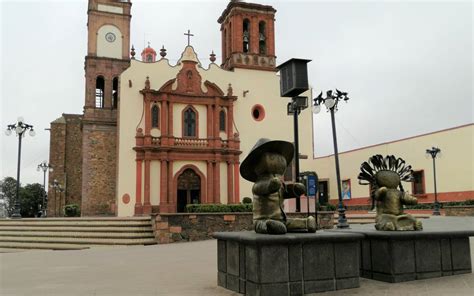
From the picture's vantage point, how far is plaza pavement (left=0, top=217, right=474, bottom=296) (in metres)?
6.12

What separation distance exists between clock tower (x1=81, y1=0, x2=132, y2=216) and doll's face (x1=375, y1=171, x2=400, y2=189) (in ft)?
72.7

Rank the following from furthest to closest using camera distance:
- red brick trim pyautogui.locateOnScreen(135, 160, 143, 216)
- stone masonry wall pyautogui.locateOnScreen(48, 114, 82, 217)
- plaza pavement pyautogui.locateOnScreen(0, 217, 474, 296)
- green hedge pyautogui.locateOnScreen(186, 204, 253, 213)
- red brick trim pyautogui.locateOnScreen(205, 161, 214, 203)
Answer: stone masonry wall pyautogui.locateOnScreen(48, 114, 82, 217)
red brick trim pyautogui.locateOnScreen(205, 161, 214, 203)
red brick trim pyautogui.locateOnScreen(135, 160, 143, 216)
green hedge pyautogui.locateOnScreen(186, 204, 253, 213)
plaza pavement pyautogui.locateOnScreen(0, 217, 474, 296)

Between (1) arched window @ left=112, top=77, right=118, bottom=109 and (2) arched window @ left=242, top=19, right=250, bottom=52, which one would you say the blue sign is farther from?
(1) arched window @ left=112, top=77, right=118, bottom=109

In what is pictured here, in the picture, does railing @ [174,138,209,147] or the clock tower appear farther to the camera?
the clock tower

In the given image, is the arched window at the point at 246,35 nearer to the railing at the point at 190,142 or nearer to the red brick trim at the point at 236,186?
the railing at the point at 190,142

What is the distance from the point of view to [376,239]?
6766 millimetres

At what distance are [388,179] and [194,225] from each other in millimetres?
10504

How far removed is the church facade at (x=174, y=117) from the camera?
86.4 feet

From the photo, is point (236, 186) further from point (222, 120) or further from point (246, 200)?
point (222, 120)

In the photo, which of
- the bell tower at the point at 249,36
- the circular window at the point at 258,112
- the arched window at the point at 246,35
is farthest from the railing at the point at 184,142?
the arched window at the point at 246,35

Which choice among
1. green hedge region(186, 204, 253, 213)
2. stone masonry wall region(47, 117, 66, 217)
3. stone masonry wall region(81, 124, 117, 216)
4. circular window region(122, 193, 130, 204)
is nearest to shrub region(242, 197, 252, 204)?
green hedge region(186, 204, 253, 213)

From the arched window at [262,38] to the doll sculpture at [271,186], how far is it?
81.9 ft

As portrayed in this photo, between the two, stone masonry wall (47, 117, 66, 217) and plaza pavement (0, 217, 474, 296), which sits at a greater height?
stone masonry wall (47, 117, 66, 217)

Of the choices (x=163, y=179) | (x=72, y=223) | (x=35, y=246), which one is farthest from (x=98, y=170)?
(x=35, y=246)
